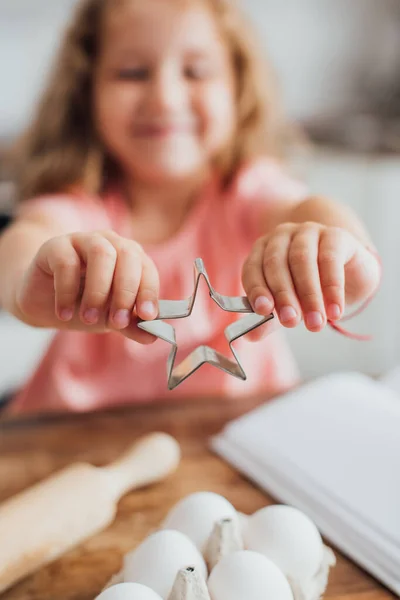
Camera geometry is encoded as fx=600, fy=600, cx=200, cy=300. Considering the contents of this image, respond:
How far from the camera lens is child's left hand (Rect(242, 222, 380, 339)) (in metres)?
0.32

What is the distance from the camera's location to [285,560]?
389 mm

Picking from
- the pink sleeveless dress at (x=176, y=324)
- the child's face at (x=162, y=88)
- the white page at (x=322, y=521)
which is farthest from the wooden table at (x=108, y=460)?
the child's face at (x=162, y=88)

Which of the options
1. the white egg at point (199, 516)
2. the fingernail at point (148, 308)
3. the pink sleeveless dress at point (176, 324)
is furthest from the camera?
the pink sleeveless dress at point (176, 324)

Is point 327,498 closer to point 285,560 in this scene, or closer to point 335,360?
point 285,560

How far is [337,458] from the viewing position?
521 mm

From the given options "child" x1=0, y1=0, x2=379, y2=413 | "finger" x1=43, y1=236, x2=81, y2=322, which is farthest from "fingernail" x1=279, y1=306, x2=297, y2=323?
"child" x1=0, y1=0, x2=379, y2=413

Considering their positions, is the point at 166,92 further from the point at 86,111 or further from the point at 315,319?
the point at 315,319

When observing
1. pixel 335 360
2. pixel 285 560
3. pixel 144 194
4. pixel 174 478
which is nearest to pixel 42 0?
pixel 144 194

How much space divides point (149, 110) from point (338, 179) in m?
0.91

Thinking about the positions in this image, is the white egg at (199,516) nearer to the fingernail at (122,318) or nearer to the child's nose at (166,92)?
the fingernail at (122,318)

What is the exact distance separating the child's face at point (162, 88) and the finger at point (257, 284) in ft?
1.45

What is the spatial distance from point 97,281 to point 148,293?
28 millimetres

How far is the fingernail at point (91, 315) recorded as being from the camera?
320 millimetres

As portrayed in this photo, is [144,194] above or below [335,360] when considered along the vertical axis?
above
